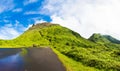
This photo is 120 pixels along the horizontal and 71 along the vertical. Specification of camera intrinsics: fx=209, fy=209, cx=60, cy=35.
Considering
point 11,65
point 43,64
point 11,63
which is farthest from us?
point 43,64

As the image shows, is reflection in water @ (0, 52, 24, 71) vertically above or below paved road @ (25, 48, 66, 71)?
above

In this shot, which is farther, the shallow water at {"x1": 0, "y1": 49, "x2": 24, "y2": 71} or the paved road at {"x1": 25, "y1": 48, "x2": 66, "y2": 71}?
the paved road at {"x1": 25, "y1": 48, "x2": 66, "y2": 71}

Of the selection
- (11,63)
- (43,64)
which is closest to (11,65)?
(11,63)

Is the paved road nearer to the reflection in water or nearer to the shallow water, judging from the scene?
the reflection in water

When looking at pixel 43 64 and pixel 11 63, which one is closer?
pixel 11 63

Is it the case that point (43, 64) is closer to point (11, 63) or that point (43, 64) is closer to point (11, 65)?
point (11, 63)

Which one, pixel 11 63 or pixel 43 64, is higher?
pixel 11 63

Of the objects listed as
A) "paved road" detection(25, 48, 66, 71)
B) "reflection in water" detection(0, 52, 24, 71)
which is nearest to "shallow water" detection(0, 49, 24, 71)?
"reflection in water" detection(0, 52, 24, 71)

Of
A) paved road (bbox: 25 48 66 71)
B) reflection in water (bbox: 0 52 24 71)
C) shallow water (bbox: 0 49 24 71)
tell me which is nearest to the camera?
reflection in water (bbox: 0 52 24 71)

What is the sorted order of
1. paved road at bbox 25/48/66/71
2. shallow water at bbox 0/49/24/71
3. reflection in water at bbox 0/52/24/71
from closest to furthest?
reflection in water at bbox 0/52/24/71
shallow water at bbox 0/49/24/71
paved road at bbox 25/48/66/71

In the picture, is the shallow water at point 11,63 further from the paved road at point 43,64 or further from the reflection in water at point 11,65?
the paved road at point 43,64

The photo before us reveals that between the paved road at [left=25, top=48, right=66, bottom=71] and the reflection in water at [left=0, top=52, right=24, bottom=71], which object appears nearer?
the reflection in water at [left=0, top=52, right=24, bottom=71]

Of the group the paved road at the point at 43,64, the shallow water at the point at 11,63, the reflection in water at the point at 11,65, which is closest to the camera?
the reflection in water at the point at 11,65

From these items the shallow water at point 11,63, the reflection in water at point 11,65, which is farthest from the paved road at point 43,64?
the shallow water at point 11,63
